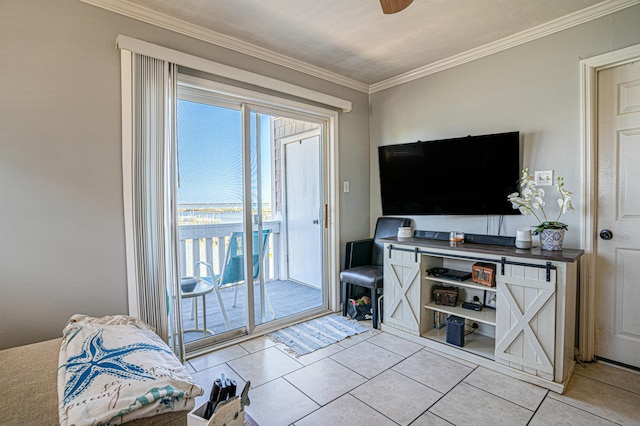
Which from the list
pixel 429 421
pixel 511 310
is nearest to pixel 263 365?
pixel 429 421

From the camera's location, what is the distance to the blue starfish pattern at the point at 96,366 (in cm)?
104

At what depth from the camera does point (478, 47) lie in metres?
2.84

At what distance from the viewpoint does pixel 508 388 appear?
82.9 inches

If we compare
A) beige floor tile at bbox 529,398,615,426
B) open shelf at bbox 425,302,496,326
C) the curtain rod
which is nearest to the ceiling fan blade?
the curtain rod

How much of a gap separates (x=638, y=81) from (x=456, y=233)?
162 centimetres

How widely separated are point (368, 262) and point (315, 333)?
1.06 metres

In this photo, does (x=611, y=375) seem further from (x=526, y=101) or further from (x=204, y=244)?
(x=204, y=244)

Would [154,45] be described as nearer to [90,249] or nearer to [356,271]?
[90,249]

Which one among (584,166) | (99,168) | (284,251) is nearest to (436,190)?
(584,166)

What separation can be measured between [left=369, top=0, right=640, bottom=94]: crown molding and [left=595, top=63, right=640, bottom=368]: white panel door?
41cm

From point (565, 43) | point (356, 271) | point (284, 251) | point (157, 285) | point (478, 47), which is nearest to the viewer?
point (157, 285)

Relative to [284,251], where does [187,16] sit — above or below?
above

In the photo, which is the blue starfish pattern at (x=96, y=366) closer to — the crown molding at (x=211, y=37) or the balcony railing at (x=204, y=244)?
the balcony railing at (x=204, y=244)

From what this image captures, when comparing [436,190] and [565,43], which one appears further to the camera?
[436,190]
